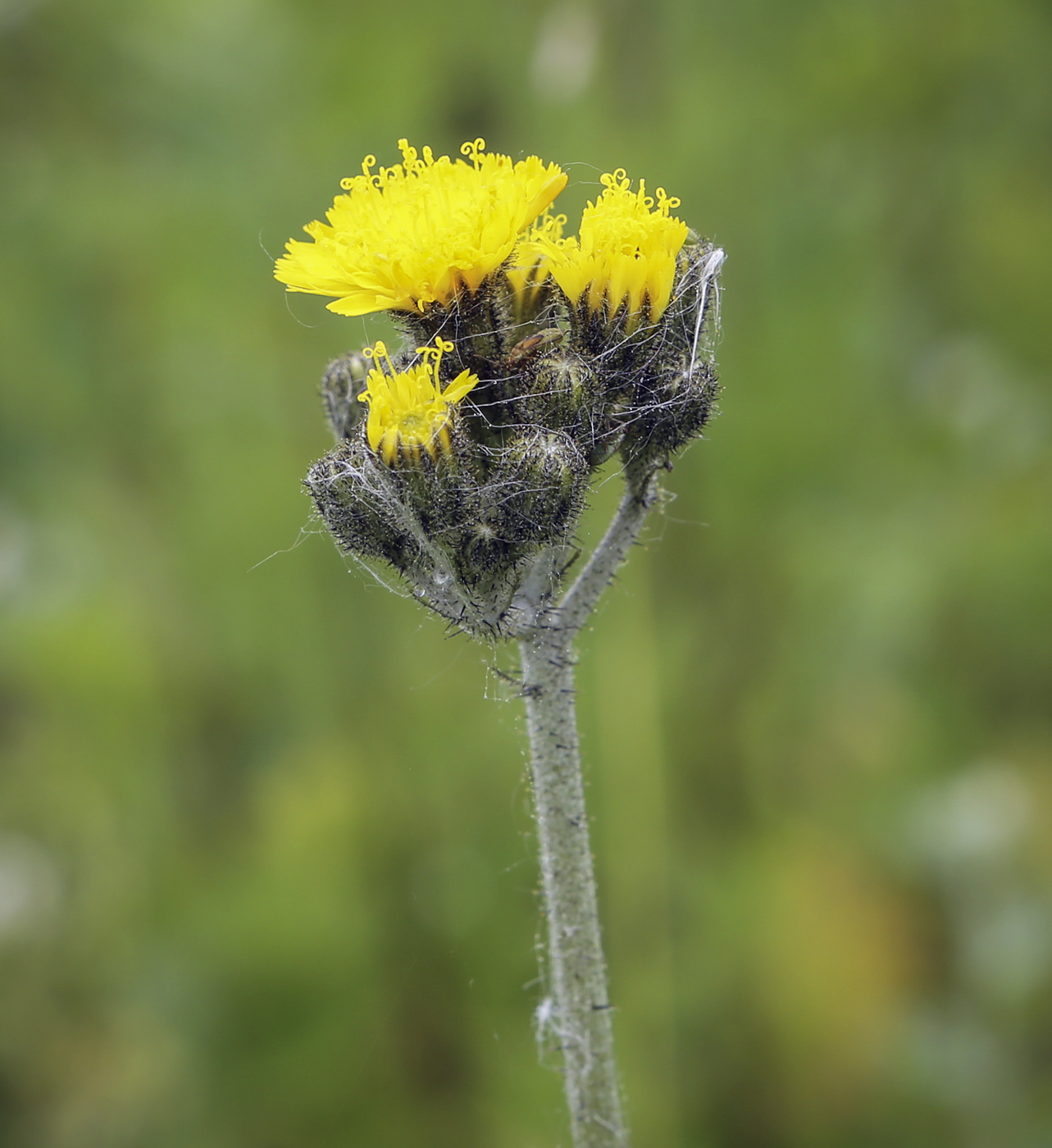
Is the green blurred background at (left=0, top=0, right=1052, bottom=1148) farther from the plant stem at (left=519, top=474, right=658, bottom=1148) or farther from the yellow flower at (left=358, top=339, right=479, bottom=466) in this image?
the yellow flower at (left=358, top=339, right=479, bottom=466)

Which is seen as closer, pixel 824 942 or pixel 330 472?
pixel 330 472

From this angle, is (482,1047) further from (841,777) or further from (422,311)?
(422,311)

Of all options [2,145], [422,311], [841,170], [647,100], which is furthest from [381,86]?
[422,311]

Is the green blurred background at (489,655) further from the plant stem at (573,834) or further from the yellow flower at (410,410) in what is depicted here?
the yellow flower at (410,410)

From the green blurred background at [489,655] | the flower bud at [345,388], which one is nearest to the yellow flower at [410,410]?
the flower bud at [345,388]

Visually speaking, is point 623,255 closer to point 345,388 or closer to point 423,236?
point 423,236

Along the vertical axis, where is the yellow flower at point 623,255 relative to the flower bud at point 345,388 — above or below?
below

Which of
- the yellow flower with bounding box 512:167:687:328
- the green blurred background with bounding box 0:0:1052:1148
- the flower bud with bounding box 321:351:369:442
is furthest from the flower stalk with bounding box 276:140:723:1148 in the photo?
the green blurred background with bounding box 0:0:1052:1148
